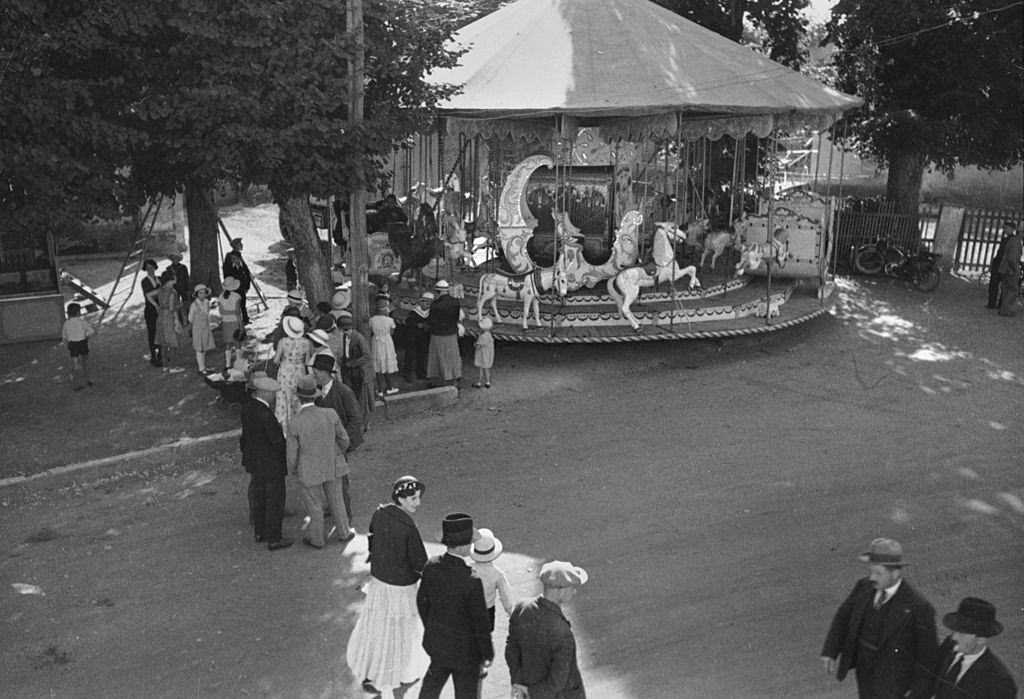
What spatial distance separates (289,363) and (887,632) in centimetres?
663

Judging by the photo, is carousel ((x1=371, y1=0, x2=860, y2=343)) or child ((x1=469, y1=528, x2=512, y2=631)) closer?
child ((x1=469, y1=528, x2=512, y2=631))

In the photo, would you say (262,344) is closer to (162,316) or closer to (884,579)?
(162,316)

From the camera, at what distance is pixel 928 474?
10.6 meters

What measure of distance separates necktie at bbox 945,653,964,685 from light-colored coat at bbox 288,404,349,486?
5084mm

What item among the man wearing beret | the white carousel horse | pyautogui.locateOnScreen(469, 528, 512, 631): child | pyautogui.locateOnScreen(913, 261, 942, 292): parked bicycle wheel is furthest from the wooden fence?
the man wearing beret

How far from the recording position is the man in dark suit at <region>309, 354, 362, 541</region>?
911 cm

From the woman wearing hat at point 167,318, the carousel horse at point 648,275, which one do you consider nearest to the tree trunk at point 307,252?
the woman wearing hat at point 167,318

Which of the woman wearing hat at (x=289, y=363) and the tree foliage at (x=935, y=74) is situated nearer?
the woman wearing hat at (x=289, y=363)

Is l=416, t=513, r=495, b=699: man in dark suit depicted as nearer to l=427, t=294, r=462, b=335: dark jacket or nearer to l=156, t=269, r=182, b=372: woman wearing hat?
l=427, t=294, r=462, b=335: dark jacket

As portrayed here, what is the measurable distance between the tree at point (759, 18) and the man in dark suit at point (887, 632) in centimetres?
1892

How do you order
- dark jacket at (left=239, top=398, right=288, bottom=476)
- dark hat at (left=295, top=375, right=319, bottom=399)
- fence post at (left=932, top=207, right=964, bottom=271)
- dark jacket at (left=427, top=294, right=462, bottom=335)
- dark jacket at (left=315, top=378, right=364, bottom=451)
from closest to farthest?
1. dark hat at (left=295, top=375, right=319, bottom=399)
2. dark jacket at (left=239, top=398, right=288, bottom=476)
3. dark jacket at (left=315, top=378, right=364, bottom=451)
4. dark jacket at (left=427, top=294, right=462, bottom=335)
5. fence post at (left=932, top=207, right=964, bottom=271)

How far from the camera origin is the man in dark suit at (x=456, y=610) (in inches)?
229

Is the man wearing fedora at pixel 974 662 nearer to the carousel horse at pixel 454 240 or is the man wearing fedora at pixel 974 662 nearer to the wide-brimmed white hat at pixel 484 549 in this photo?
the wide-brimmed white hat at pixel 484 549

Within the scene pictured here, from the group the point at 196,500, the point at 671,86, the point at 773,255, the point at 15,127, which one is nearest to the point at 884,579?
the point at 196,500
